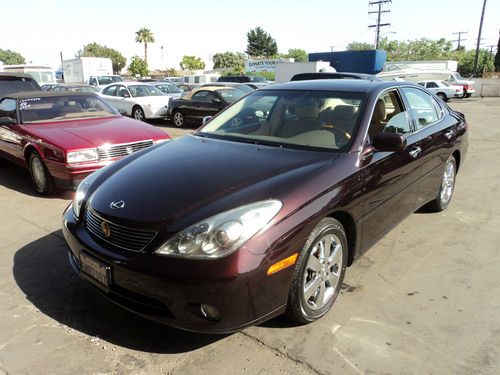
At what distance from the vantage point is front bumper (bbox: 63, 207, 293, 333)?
229cm

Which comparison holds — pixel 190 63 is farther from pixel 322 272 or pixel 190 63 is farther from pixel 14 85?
pixel 322 272

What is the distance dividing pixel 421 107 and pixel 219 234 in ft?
10.1

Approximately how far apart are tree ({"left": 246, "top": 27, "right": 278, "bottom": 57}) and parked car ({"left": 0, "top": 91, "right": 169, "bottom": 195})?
9547cm

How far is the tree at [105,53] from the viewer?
9688 cm

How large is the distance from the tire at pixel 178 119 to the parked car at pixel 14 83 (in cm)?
515

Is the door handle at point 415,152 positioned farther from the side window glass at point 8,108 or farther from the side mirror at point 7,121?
the side window glass at point 8,108

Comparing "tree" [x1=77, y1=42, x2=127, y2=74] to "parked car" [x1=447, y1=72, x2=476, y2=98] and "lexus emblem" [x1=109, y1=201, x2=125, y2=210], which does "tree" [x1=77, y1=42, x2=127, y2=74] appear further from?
"lexus emblem" [x1=109, y1=201, x2=125, y2=210]

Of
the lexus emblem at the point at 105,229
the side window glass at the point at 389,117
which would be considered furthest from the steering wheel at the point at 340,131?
the lexus emblem at the point at 105,229

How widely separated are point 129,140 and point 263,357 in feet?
13.6

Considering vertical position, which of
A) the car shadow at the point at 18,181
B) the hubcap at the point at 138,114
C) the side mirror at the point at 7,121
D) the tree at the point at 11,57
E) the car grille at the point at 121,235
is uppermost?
the tree at the point at 11,57

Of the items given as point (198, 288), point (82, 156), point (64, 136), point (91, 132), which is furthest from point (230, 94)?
point (198, 288)

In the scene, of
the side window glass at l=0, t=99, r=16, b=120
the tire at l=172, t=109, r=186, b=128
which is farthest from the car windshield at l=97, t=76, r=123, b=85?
the side window glass at l=0, t=99, r=16, b=120

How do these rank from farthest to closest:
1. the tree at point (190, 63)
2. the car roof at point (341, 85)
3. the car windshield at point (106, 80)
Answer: the tree at point (190, 63) < the car windshield at point (106, 80) < the car roof at point (341, 85)

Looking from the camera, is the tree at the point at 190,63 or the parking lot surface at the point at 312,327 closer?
the parking lot surface at the point at 312,327
